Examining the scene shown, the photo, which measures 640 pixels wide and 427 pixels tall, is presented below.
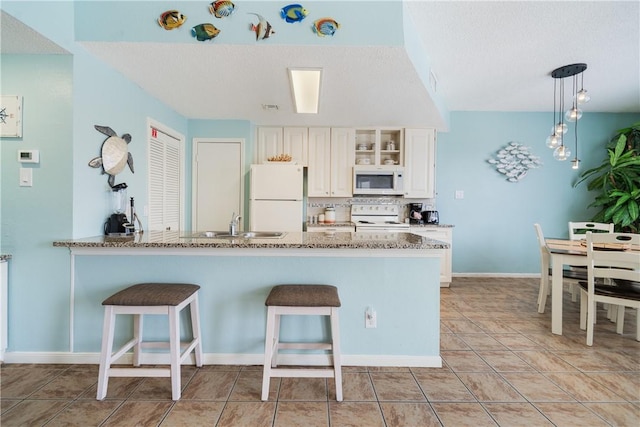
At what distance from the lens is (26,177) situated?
2037 mm

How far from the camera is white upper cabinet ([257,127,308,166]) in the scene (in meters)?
4.20

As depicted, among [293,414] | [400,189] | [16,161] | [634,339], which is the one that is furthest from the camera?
[400,189]

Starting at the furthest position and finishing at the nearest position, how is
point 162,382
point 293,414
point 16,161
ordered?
point 16,161 < point 162,382 < point 293,414

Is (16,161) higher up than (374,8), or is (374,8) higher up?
(374,8)

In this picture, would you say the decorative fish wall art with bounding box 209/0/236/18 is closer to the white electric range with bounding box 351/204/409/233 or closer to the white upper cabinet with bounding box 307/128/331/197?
the white upper cabinet with bounding box 307/128/331/197

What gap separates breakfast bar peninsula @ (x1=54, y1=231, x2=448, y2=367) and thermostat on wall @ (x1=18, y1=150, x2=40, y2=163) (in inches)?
26.2

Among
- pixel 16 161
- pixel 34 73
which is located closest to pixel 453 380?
pixel 16 161

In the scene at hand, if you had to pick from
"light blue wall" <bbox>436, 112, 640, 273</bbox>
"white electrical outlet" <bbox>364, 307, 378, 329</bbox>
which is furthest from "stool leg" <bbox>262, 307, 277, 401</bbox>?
"light blue wall" <bbox>436, 112, 640, 273</bbox>

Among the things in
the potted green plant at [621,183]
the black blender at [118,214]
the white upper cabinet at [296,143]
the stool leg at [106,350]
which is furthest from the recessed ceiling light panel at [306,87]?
the potted green plant at [621,183]

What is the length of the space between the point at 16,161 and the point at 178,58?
4.31 ft

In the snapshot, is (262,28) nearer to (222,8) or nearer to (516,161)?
(222,8)

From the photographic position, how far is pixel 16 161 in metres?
2.04

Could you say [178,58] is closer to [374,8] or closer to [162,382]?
[374,8]

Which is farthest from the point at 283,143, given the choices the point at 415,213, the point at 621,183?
the point at 621,183
